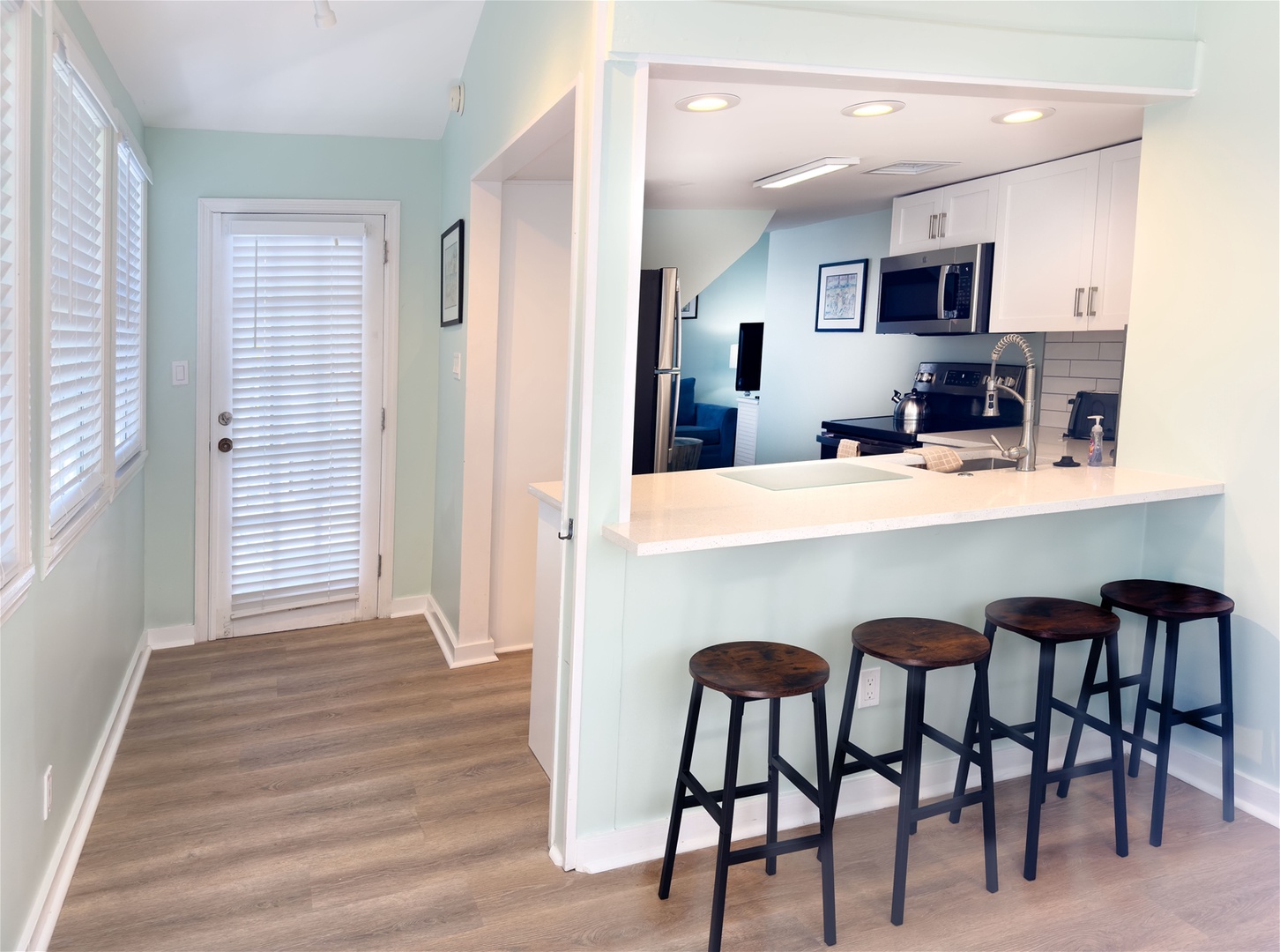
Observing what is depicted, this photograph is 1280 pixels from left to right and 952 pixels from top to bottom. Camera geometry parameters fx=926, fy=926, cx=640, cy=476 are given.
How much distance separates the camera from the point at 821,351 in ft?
18.5

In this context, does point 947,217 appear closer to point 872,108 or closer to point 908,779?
point 872,108

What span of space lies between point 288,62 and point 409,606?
243cm

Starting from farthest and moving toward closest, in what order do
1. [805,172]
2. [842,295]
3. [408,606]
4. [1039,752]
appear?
[842,295] → [408,606] → [805,172] → [1039,752]

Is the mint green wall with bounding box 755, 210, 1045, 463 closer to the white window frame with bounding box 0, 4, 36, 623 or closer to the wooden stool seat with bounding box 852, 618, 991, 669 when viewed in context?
the wooden stool seat with bounding box 852, 618, 991, 669

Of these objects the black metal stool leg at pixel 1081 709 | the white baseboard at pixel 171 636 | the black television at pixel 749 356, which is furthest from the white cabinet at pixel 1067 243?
the white baseboard at pixel 171 636

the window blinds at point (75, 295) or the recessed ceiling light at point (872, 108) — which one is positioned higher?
the recessed ceiling light at point (872, 108)

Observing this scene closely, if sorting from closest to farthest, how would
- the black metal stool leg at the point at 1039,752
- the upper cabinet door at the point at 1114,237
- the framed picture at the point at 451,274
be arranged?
the black metal stool leg at the point at 1039,752 → the upper cabinet door at the point at 1114,237 → the framed picture at the point at 451,274

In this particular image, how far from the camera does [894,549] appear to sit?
8.68 ft

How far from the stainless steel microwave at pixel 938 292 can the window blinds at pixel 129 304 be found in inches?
127

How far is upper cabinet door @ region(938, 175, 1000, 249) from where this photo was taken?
151 inches

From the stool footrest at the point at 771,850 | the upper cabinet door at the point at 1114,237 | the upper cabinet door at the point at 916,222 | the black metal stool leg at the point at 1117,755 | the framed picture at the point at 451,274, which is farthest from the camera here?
the upper cabinet door at the point at 916,222

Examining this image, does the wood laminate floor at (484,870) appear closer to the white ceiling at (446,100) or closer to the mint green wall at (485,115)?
the mint green wall at (485,115)

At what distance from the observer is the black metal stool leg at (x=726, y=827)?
2010 millimetres

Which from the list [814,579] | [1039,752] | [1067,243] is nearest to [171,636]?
[814,579]
